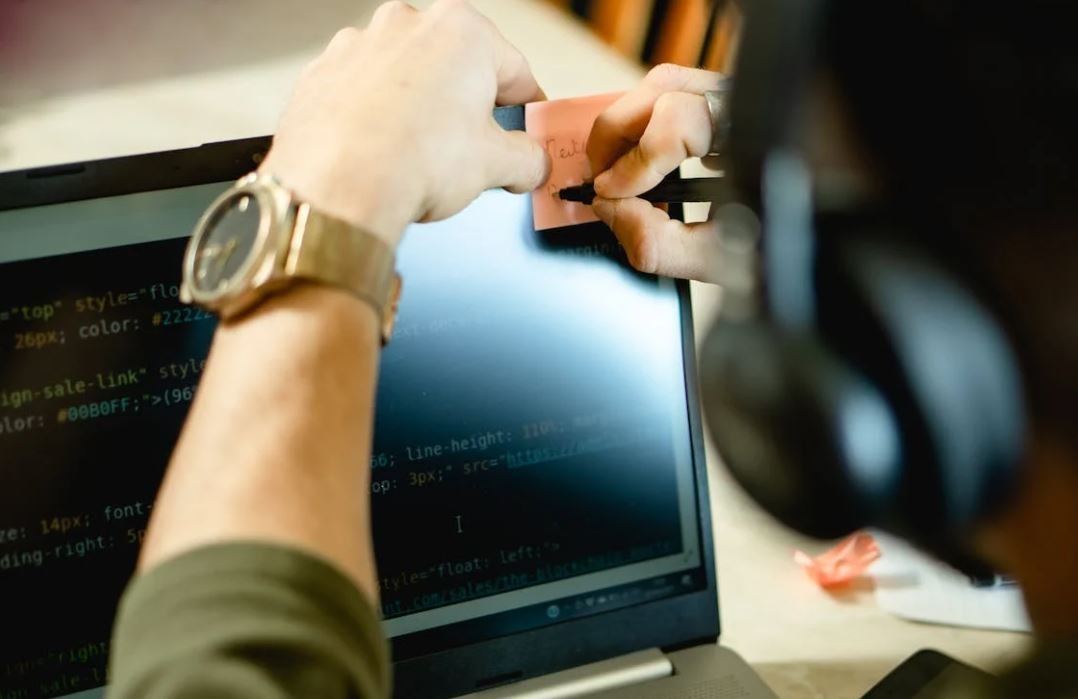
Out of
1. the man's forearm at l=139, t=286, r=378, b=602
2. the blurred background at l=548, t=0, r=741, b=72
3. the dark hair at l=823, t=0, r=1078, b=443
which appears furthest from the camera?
the blurred background at l=548, t=0, r=741, b=72

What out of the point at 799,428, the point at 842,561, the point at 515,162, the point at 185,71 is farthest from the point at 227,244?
the point at 185,71

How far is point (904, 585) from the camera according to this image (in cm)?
79

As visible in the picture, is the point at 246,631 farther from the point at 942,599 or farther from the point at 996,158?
the point at 942,599

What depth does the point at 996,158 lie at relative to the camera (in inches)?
11.5

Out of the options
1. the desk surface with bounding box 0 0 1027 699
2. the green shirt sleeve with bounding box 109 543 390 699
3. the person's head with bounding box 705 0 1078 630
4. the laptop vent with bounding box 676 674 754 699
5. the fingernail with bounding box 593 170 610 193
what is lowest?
the laptop vent with bounding box 676 674 754 699

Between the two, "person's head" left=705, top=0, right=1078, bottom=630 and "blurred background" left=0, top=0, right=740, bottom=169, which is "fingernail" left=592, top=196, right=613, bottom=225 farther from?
"blurred background" left=0, top=0, right=740, bottom=169

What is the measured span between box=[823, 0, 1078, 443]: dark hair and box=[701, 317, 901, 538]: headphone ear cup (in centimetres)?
5

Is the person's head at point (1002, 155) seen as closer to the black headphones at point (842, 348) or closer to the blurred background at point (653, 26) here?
the black headphones at point (842, 348)

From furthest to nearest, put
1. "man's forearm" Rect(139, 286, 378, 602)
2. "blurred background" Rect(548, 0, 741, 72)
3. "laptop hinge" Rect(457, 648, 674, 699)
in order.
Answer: "blurred background" Rect(548, 0, 741, 72) → "laptop hinge" Rect(457, 648, 674, 699) → "man's forearm" Rect(139, 286, 378, 602)

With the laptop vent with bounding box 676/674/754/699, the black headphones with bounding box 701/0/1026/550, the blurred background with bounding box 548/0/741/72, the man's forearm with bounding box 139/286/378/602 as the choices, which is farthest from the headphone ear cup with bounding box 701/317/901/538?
the blurred background with bounding box 548/0/741/72

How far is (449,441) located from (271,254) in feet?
0.71

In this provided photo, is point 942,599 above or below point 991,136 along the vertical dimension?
below

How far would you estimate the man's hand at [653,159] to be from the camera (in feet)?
1.91

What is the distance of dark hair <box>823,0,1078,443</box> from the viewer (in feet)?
0.92
